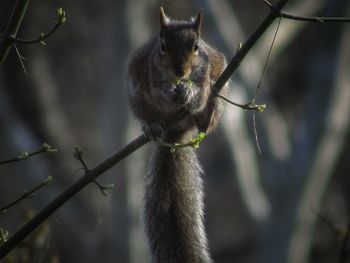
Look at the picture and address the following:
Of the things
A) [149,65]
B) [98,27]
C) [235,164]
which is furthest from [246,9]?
[149,65]

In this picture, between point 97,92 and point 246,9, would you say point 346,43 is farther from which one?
point 97,92

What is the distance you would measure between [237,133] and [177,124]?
16.0 feet

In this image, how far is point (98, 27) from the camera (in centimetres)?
1211

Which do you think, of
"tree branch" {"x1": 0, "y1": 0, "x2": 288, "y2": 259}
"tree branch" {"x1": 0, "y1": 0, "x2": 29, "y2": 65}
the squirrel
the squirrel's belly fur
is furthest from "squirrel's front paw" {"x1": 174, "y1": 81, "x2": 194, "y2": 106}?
"tree branch" {"x1": 0, "y1": 0, "x2": 29, "y2": 65}

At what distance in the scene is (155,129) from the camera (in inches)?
141

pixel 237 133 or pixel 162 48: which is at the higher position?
pixel 237 133

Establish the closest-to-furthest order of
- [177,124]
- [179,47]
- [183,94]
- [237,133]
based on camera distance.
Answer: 1. [179,47]
2. [183,94]
3. [177,124]
4. [237,133]

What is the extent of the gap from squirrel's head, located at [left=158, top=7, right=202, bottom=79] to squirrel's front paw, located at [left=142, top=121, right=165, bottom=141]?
0.29 meters

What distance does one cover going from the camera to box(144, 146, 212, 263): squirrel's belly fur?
337 centimetres

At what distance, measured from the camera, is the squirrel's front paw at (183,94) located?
139 inches

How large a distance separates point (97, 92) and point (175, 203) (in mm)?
9649

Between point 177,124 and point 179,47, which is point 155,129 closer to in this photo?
point 177,124

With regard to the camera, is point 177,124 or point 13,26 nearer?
point 13,26

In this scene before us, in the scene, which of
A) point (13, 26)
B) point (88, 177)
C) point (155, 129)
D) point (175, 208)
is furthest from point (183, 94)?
point (13, 26)
